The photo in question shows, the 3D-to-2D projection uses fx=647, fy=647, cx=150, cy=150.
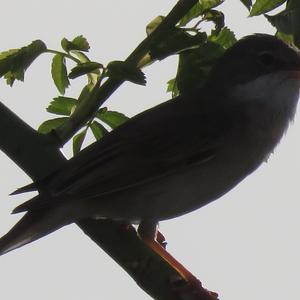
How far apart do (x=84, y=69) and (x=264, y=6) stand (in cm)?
86

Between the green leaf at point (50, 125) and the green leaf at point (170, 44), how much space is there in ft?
2.48

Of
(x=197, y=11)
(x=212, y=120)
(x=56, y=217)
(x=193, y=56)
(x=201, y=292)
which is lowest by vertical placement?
(x=201, y=292)

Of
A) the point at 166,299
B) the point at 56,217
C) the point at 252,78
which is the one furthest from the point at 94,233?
the point at 252,78

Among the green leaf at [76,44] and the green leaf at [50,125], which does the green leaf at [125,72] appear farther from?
the green leaf at [50,125]

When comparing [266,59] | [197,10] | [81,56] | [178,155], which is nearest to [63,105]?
[81,56]

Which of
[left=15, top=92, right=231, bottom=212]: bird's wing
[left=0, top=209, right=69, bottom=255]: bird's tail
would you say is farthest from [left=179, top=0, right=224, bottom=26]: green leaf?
[left=0, top=209, right=69, bottom=255]: bird's tail

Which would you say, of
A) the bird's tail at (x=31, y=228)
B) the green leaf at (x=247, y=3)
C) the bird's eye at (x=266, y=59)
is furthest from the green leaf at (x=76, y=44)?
the bird's eye at (x=266, y=59)

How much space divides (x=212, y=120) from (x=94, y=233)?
151cm

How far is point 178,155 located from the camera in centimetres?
435

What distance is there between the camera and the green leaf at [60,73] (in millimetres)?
3321

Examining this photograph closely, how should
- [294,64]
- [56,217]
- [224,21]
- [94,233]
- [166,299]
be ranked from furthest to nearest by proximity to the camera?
[294,64] < [56,217] < [94,233] < [224,21] < [166,299]

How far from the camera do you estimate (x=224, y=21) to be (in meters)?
3.17

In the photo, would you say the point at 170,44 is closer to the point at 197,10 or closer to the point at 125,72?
the point at 125,72

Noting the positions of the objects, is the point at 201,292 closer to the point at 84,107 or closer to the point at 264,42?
the point at 84,107
